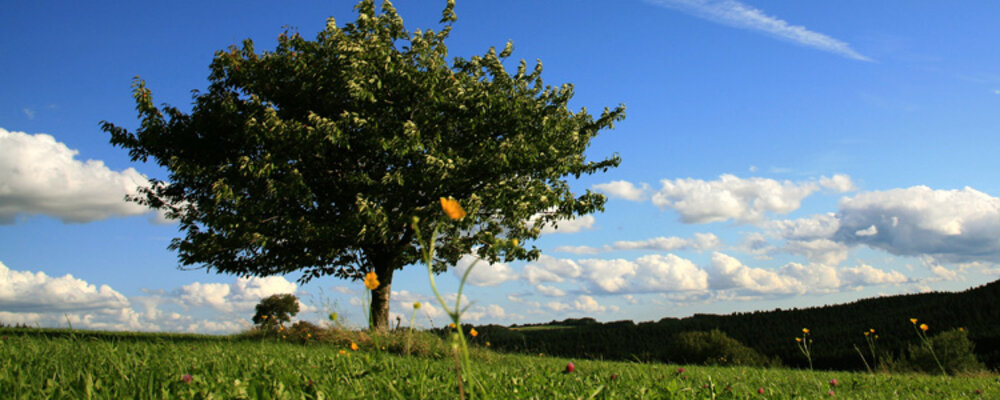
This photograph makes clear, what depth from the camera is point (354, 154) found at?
1445 cm

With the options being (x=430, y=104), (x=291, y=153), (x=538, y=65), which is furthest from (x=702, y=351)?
(x=291, y=153)

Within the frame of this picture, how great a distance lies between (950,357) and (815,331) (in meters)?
7.43

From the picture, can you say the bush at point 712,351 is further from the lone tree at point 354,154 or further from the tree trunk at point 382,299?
the tree trunk at point 382,299

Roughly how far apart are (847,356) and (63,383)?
69.8 feet

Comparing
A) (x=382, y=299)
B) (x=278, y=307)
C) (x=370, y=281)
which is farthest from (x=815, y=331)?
(x=370, y=281)

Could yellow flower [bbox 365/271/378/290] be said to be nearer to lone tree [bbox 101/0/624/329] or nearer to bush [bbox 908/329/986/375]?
lone tree [bbox 101/0/624/329]

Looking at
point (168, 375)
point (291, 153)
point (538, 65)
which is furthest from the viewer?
point (538, 65)

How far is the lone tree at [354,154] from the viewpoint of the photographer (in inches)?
498

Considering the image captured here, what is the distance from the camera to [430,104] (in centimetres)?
1416

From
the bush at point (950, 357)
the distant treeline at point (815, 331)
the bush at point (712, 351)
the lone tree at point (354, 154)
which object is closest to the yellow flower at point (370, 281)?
the lone tree at point (354, 154)

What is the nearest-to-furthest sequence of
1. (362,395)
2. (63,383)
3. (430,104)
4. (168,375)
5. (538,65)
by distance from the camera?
1. (362,395)
2. (63,383)
3. (168,375)
4. (430,104)
5. (538,65)

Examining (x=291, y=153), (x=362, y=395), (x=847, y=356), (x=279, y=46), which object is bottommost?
(x=847, y=356)

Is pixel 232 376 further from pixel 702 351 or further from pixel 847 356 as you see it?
pixel 847 356

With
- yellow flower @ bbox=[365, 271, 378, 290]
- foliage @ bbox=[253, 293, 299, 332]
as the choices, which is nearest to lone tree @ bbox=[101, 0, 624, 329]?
foliage @ bbox=[253, 293, 299, 332]
